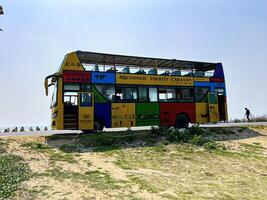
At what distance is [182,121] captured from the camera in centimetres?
1958

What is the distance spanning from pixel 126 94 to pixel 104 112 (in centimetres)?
165

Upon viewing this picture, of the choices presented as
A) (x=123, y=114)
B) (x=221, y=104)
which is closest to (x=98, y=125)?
(x=123, y=114)

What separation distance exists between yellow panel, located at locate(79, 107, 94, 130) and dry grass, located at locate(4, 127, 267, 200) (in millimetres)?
1337

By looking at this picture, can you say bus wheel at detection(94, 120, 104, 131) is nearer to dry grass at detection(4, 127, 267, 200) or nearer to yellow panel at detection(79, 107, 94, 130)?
yellow panel at detection(79, 107, 94, 130)

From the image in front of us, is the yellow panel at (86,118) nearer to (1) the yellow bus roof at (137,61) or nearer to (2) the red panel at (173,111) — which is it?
(1) the yellow bus roof at (137,61)

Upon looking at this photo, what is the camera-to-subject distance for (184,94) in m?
19.6

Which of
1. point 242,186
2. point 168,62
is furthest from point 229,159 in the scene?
point 168,62

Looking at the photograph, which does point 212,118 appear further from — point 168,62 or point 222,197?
point 222,197

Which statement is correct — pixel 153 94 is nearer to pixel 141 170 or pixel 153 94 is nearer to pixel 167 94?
pixel 167 94

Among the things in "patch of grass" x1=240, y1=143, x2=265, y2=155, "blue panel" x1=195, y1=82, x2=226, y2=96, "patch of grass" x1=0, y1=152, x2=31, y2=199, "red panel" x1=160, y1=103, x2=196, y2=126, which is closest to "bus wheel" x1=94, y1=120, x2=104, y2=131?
"red panel" x1=160, y1=103, x2=196, y2=126

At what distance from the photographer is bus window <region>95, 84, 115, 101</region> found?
55.7ft

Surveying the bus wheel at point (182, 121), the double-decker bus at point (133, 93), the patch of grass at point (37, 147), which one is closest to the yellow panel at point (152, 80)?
the double-decker bus at point (133, 93)

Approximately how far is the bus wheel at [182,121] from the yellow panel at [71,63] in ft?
21.0

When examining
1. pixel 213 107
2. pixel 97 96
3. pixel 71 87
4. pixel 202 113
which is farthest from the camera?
pixel 213 107
